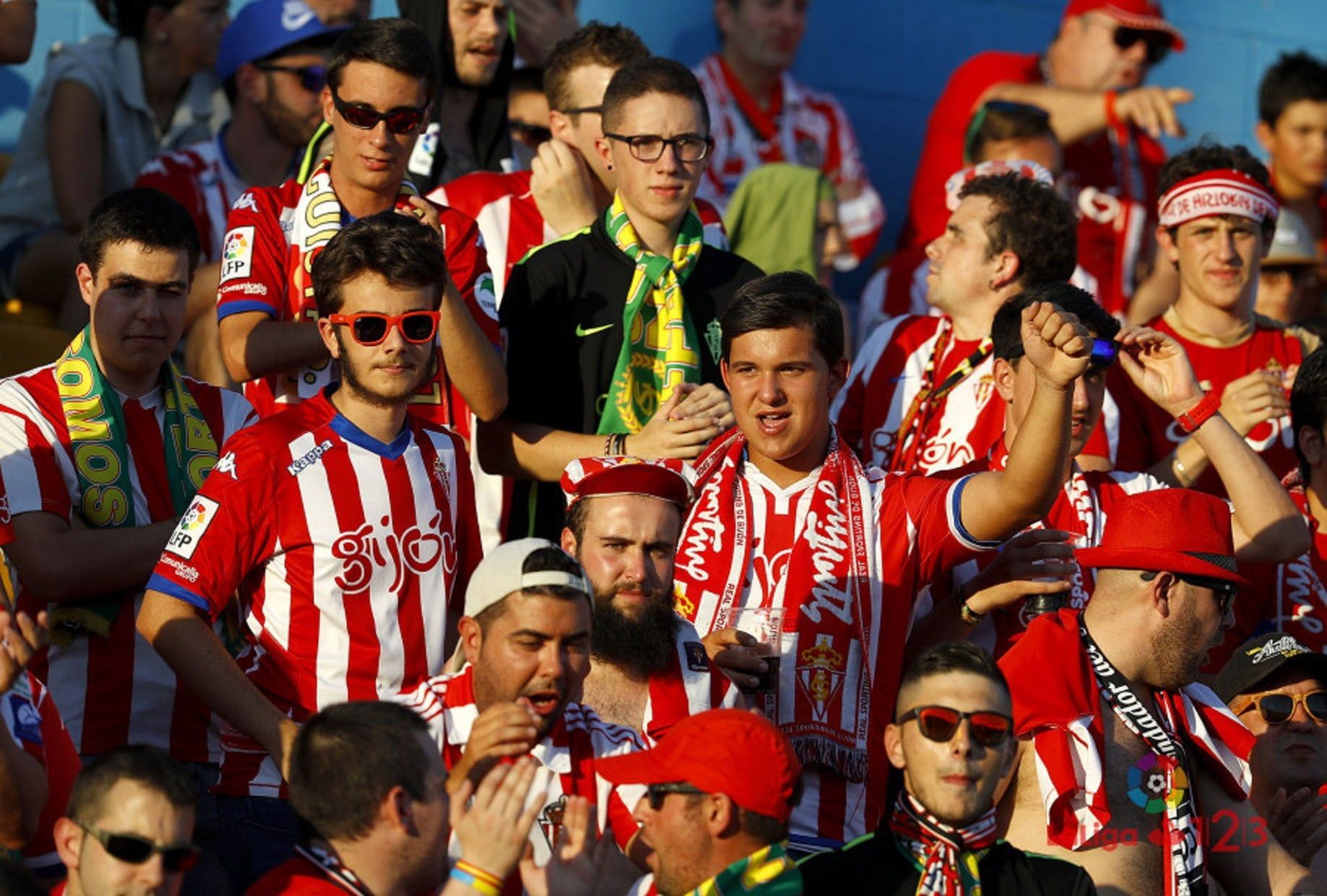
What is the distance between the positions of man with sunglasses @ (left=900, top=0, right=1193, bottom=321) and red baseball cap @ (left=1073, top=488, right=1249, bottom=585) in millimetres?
4075

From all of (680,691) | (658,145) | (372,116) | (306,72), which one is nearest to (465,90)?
(306,72)

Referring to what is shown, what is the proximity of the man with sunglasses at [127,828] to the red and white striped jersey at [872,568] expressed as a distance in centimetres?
171

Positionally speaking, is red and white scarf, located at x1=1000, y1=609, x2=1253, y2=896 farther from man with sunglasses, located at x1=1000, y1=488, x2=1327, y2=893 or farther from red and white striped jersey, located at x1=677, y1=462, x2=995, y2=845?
red and white striped jersey, located at x1=677, y1=462, x2=995, y2=845

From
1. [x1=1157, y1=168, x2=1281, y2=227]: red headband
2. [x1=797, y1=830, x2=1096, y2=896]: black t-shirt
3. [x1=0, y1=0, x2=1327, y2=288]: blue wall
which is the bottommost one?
[x1=797, y1=830, x2=1096, y2=896]: black t-shirt

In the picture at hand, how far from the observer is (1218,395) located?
740 centimetres

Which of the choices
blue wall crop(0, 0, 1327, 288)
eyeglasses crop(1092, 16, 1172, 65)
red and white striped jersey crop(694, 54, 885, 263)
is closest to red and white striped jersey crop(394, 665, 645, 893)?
red and white striped jersey crop(694, 54, 885, 263)

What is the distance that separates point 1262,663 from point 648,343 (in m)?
1.99

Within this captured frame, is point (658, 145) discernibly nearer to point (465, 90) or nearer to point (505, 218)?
point (505, 218)

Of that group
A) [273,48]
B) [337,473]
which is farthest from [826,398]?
[273,48]

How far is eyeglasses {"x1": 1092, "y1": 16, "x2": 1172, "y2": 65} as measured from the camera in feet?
34.0

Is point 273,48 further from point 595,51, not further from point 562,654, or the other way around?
point 562,654

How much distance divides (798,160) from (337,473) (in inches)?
206

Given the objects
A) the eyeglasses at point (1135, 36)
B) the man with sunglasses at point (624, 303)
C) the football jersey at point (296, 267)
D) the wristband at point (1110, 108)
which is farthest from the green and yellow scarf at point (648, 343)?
the eyeglasses at point (1135, 36)

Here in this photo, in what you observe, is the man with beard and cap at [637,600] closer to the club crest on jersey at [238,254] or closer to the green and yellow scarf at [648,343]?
the green and yellow scarf at [648,343]
